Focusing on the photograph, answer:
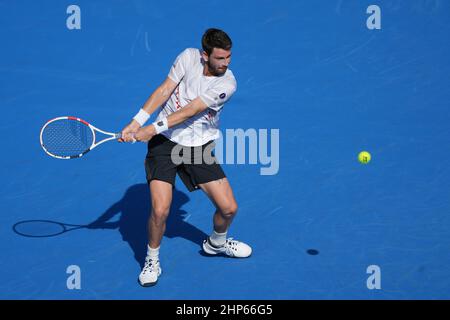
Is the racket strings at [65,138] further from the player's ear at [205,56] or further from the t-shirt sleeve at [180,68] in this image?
the player's ear at [205,56]

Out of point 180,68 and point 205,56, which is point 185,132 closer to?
point 180,68

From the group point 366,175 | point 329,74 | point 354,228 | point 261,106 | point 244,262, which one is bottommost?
point 244,262

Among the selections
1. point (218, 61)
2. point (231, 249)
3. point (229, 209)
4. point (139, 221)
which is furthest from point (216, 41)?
point (139, 221)

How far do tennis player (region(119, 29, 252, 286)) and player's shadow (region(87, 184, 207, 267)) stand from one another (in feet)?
2.08

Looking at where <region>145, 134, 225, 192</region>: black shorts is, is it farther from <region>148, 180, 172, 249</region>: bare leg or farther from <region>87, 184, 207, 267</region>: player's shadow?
<region>87, 184, 207, 267</region>: player's shadow

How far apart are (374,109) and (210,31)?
387 centimetres

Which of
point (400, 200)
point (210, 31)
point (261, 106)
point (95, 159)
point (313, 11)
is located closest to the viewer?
point (210, 31)

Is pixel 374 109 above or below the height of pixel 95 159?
above

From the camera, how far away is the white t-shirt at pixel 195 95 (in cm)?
546

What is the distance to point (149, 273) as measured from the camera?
225 inches

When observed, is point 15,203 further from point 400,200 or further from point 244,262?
point 400,200

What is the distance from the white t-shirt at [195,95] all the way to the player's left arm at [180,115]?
0.06 metres

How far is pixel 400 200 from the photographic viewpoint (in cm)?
703

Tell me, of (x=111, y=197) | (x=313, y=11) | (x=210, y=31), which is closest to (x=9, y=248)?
(x=111, y=197)
